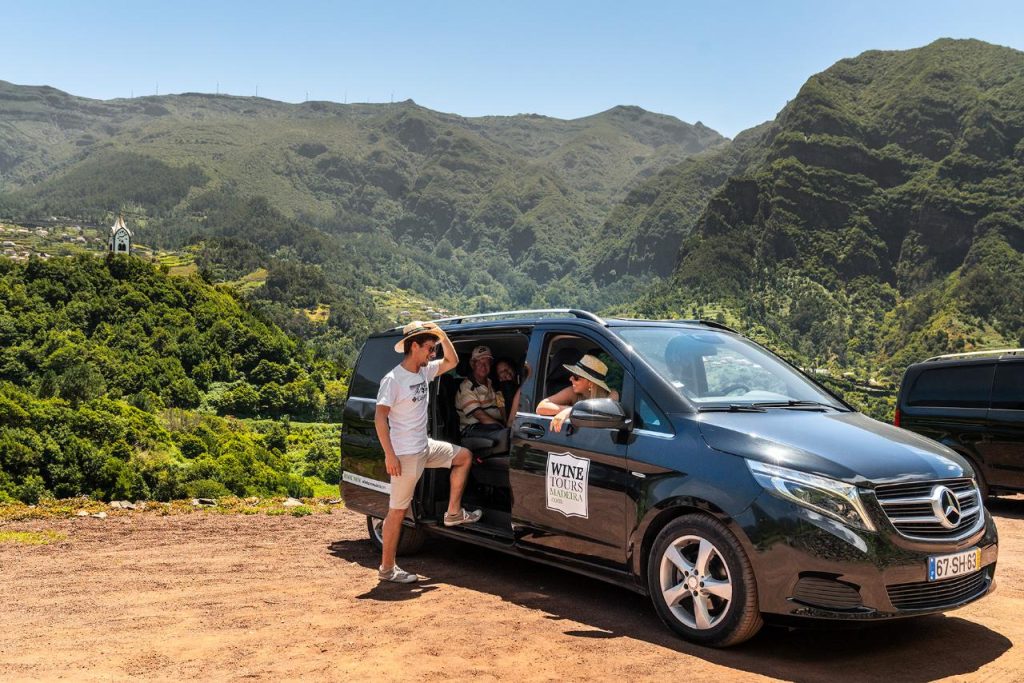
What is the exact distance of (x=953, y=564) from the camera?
488 cm

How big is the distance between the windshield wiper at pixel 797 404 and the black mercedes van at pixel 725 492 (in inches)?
0.5

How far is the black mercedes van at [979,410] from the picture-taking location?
1053cm

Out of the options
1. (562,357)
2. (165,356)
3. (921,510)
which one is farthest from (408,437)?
(165,356)

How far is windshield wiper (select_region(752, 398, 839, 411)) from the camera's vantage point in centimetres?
575

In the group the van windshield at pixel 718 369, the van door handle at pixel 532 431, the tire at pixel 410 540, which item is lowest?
the tire at pixel 410 540

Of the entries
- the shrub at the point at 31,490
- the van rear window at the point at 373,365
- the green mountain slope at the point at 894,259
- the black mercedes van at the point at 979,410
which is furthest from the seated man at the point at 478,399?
the green mountain slope at the point at 894,259

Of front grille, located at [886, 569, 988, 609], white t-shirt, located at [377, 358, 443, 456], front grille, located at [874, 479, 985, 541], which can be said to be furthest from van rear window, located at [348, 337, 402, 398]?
front grille, located at [886, 569, 988, 609]

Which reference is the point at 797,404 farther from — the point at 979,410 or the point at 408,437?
the point at 979,410

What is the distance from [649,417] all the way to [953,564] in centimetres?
182

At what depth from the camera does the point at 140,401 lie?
90.2m

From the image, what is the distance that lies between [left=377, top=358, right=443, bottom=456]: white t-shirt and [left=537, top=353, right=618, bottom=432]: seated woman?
946 mm

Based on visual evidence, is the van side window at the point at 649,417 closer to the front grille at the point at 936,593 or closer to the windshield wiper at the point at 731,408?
the windshield wiper at the point at 731,408

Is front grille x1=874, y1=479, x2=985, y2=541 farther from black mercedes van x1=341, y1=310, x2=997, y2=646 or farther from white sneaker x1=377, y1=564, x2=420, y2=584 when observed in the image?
white sneaker x1=377, y1=564, x2=420, y2=584

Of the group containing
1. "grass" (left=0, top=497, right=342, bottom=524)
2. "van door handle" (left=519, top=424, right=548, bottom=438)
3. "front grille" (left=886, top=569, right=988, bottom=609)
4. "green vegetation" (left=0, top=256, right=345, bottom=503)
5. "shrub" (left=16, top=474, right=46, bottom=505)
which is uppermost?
"van door handle" (left=519, top=424, right=548, bottom=438)
